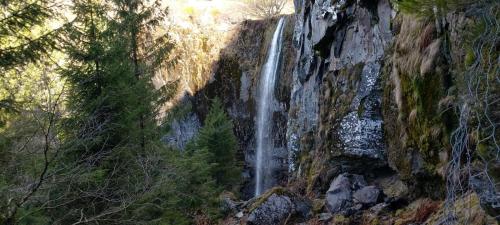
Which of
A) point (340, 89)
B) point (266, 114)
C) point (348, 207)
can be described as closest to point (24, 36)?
point (348, 207)

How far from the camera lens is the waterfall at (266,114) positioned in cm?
2150

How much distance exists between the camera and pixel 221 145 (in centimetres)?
1850

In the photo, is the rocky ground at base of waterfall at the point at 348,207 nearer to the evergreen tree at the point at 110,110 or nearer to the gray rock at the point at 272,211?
the gray rock at the point at 272,211

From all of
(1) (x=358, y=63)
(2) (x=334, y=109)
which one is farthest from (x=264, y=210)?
(1) (x=358, y=63)

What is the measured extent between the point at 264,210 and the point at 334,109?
3.63 m

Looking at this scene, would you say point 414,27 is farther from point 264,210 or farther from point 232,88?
point 232,88

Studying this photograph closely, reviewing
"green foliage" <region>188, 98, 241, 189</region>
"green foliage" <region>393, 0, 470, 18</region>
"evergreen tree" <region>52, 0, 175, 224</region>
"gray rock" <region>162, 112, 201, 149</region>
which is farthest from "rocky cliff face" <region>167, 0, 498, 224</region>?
"gray rock" <region>162, 112, 201, 149</region>

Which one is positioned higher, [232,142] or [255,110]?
[255,110]

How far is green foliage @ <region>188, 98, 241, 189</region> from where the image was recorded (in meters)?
18.2

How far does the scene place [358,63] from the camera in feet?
37.1

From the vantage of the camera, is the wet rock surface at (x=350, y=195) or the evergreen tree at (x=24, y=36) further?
the wet rock surface at (x=350, y=195)

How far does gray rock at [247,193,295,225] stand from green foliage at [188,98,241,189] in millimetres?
8416

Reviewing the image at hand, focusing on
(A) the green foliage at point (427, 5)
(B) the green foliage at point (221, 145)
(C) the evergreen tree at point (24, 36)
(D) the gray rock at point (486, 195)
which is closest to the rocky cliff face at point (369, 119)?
(D) the gray rock at point (486, 195)

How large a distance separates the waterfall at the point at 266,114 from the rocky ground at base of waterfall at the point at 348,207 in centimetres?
1061
